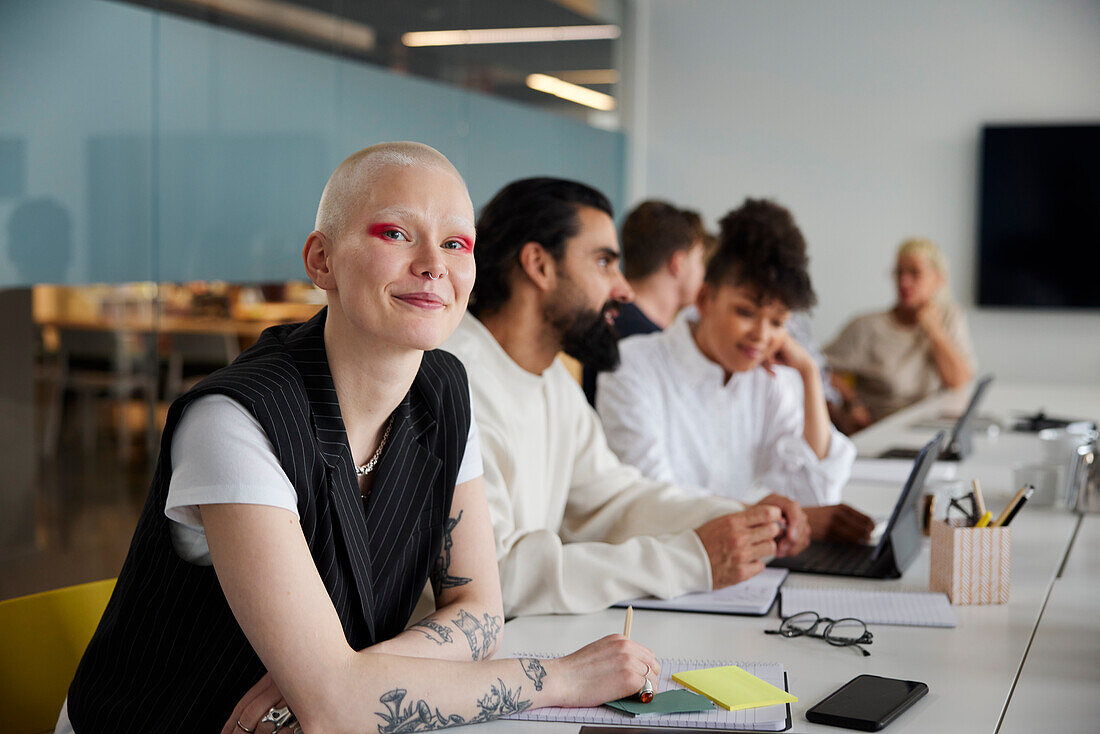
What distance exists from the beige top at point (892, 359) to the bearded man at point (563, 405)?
3.68 metres

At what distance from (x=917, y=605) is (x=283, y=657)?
1.00 metres

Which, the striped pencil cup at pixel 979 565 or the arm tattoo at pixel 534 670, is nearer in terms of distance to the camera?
the arm tattoo at pixel 534 670

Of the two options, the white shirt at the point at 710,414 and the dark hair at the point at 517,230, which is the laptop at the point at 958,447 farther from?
the dark hair at the point at 517,230

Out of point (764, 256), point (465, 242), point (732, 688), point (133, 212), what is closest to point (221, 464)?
point (465, 242)

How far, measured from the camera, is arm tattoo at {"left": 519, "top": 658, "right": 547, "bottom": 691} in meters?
1.17

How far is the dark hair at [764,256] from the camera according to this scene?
2.57m

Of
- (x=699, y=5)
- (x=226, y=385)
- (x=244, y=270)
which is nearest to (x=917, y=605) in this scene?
(x=226, y=385)

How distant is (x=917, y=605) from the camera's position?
5.24 feet

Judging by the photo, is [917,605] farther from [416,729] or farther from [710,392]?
[710,392]

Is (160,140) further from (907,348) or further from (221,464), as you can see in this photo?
(907,348)

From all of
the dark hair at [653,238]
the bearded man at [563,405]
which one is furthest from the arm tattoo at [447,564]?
the dark hair at [653,238]

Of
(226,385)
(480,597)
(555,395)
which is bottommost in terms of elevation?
(480,597)

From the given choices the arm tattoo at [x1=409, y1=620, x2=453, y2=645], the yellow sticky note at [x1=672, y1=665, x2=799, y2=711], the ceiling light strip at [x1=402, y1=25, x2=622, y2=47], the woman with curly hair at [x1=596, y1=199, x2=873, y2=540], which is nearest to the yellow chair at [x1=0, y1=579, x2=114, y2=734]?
the arm tattoo at [x1=409, y1=620, x2=453, y2=645]

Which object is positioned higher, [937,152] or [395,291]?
[937,152]
